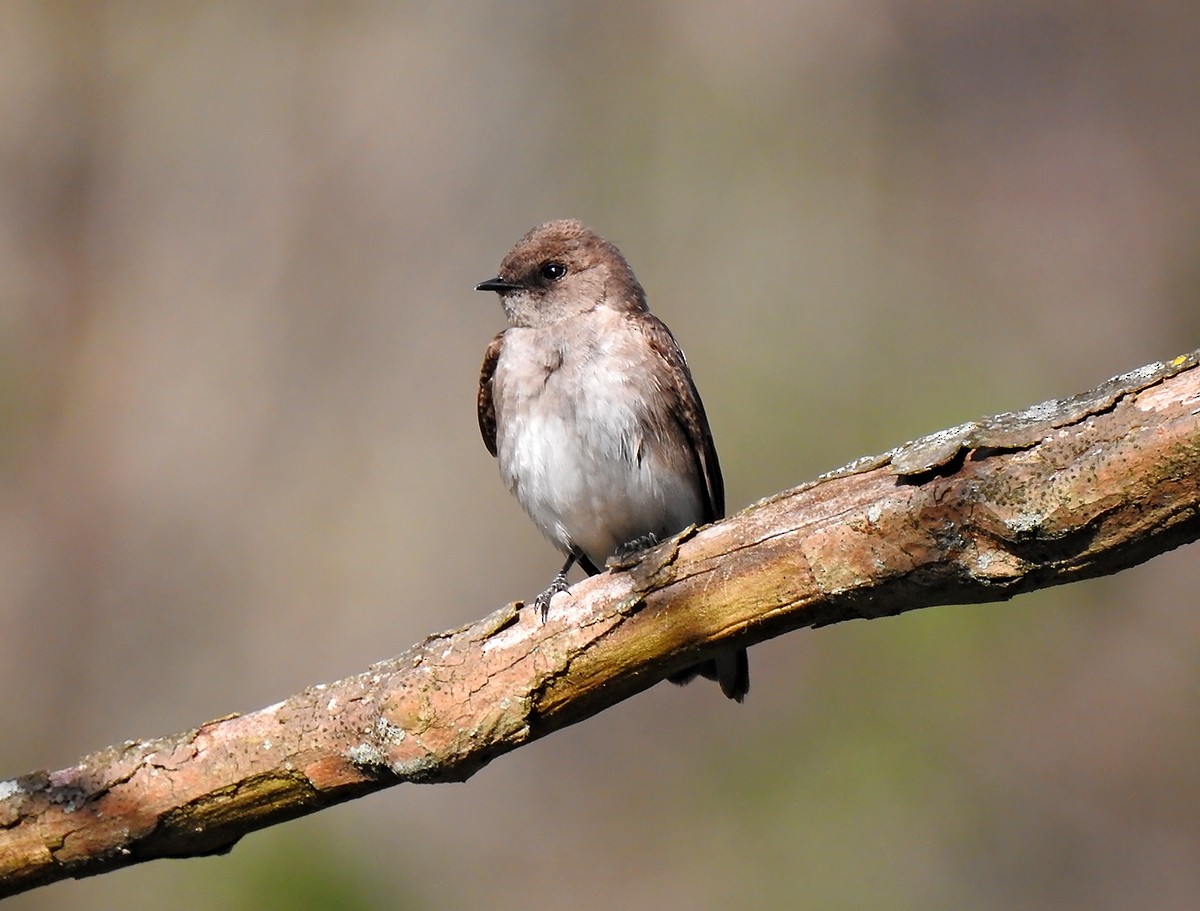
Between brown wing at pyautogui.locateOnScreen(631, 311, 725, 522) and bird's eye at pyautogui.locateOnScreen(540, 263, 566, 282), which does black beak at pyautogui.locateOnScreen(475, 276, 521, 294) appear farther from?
brown wing at pyautogui.locateOnScreen(631, 311, 725, 522)

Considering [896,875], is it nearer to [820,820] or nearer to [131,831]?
[820,820]

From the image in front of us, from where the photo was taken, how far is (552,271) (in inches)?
227

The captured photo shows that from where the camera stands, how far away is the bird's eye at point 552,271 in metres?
5.75

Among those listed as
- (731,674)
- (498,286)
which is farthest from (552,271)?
(731,674)

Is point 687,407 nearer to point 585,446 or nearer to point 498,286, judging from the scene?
point 585,446

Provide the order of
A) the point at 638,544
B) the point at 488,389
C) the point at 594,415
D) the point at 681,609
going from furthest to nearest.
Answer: the point at 488,389 → the point at 638,544 → the point at 594,415 → the point at 681,609

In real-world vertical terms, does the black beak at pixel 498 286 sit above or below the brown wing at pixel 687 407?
above

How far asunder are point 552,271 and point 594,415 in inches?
36.6

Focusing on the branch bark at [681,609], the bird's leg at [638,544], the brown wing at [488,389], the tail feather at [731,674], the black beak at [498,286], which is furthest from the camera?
the black beak at [498,286]

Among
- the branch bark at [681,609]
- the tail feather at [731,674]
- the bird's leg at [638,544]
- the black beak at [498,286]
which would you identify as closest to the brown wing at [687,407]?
the bird's leg at [638,544]

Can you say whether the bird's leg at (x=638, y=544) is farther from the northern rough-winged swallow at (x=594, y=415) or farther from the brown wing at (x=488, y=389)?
the brown wing at (x=488, y=389)

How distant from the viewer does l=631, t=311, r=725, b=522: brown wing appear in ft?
17.6

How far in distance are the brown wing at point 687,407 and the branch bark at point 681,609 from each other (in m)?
2.03

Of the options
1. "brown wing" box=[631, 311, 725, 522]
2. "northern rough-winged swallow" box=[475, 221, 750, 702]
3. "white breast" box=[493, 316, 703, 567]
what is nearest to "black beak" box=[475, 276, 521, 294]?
"northern rough-winged swallow" box=[475, 221, 750, 702]
